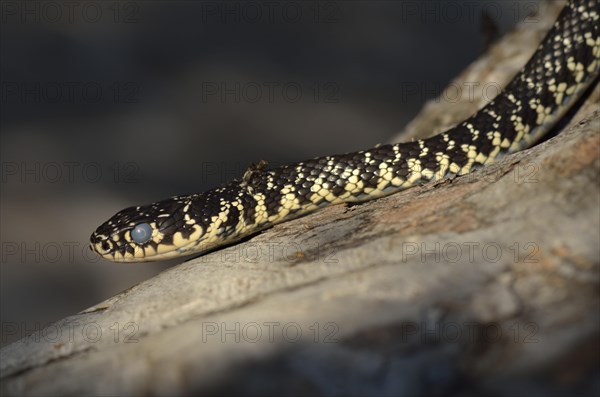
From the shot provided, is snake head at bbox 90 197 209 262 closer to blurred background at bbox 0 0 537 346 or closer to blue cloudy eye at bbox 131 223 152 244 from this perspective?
blue cloudy eye at bbox 131 223 152 244

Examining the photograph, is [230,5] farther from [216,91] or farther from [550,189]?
[550,189]

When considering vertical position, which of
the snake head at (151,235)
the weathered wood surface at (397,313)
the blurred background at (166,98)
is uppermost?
the blurred background at (166,98)

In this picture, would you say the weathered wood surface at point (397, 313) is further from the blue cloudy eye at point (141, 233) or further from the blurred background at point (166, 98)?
the blurred background at point (166, 98)

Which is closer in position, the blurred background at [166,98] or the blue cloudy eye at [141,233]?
the blue cloudy eye at [141,233]

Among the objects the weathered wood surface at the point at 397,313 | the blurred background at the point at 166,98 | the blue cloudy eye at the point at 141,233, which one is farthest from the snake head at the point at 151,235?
the blurred background at the point at 166,98

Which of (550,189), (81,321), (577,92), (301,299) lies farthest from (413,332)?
(577,92)

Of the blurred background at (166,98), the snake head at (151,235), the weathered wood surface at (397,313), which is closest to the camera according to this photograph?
the weathered wood surface at (397,313)

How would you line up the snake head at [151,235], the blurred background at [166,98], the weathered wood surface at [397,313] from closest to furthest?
the weathered wood surface at [397,313], the snake head at [151,235], the blurred background at [166,98]

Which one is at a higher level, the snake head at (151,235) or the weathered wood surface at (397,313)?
the snake head at (151,235)
